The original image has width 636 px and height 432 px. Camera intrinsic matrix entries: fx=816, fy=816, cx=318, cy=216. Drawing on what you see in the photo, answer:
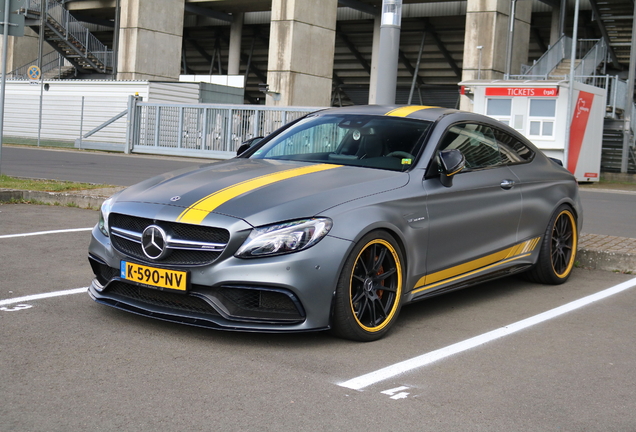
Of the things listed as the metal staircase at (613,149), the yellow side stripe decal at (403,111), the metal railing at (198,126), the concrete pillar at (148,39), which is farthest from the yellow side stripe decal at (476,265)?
the concrete pillar at (148,39)

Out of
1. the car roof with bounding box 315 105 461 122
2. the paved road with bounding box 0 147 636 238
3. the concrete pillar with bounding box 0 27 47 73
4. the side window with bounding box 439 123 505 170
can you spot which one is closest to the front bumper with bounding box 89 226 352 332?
the side window with bounding box 439 123 505 170

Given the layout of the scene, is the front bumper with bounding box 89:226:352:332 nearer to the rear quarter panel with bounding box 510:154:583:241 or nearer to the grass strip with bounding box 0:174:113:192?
the rear quarter panel with bounding box 510:154:583:241

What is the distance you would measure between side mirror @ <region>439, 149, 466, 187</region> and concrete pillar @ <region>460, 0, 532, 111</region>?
91.8 ft

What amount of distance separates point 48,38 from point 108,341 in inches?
1702

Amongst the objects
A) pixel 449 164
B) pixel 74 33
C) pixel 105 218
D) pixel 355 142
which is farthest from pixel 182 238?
pixel 74 33

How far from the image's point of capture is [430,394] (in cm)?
390

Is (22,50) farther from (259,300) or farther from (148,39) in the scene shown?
(259,300)

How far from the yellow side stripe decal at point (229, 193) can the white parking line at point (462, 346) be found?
1294 mm

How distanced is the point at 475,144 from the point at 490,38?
27859mm

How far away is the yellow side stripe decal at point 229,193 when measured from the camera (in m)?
4.59

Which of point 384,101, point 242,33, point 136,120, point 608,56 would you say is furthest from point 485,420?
point 242,33

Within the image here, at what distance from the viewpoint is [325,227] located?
4559mm

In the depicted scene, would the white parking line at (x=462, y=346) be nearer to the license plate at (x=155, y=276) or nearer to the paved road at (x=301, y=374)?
the paved road at (x=301, y=374)

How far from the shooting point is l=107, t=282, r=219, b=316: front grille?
458 centimetres
